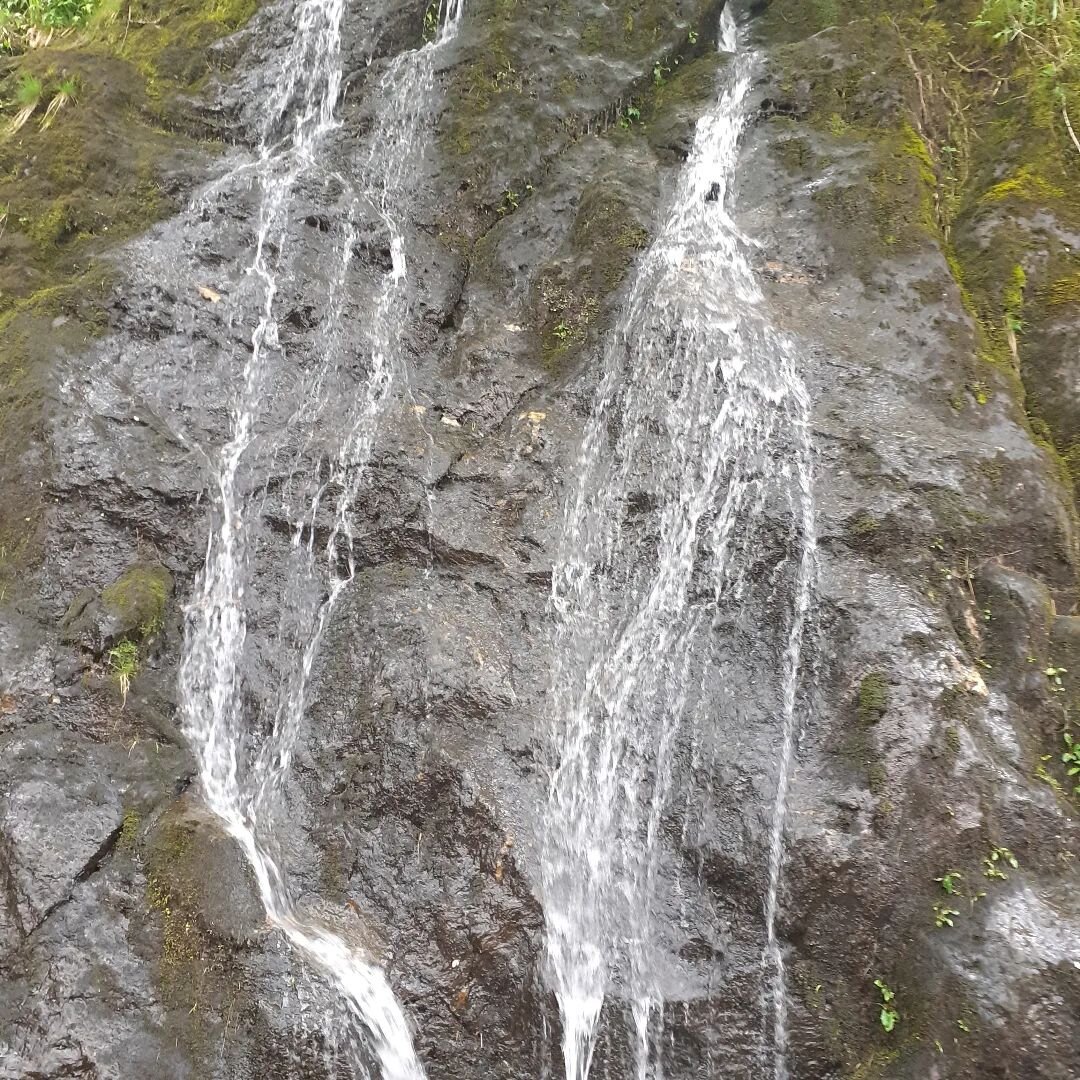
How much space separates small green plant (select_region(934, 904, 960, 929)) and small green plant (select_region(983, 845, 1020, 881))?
222 mm

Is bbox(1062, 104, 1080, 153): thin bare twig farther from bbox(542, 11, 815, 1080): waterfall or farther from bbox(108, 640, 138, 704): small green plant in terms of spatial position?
bbox(108, 640, 138, 704): small green plant

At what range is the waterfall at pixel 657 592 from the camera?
4.05 meters

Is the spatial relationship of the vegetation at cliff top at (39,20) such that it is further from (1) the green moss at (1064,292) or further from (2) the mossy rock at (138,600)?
(1) the green moss at (1064,292)

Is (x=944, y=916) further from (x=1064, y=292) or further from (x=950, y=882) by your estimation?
(x=1064, y=292)

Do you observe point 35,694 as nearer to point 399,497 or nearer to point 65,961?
point 65,961

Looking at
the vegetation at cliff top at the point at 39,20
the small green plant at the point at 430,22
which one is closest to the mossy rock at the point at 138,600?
the small green plant at the point at 430,22

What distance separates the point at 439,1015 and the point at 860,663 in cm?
A: 269

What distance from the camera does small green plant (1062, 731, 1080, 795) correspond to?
3991mm

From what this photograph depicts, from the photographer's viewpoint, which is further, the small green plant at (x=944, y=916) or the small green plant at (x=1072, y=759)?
the small green plant at (x=1072, y=759)

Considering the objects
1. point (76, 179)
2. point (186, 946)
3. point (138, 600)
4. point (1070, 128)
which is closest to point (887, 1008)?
point (186, 946)

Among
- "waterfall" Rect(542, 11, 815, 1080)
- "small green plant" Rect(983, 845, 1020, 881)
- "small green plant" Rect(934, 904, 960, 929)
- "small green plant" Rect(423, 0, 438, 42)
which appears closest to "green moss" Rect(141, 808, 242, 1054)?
"waterfall" Rect(542, 11, 815, 1080)

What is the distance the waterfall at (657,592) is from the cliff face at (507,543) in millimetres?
102

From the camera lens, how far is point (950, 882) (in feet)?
12.1

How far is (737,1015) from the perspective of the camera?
3838mm
